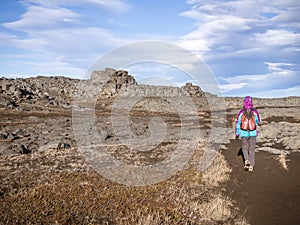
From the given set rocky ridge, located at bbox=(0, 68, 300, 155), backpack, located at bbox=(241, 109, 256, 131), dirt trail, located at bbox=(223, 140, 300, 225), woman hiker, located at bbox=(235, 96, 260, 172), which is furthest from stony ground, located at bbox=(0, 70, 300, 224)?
rocky ridge, located at bbox=(0, 68, 300, 155)

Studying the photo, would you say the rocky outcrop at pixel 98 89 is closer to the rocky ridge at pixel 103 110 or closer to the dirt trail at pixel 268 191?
the rocky ridge at pixel 103 110

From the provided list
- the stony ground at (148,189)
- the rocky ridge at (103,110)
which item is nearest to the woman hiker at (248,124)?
the stony ground at (148,189)

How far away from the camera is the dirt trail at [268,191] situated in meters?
9.62

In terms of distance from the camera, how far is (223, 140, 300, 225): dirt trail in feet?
31.6

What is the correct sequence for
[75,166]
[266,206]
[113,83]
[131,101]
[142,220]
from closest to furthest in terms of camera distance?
[142,220] < [266,206] < [75,166] < [131,101] < [113,83]

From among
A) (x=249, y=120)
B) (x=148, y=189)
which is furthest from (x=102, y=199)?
(x=249, y=120)

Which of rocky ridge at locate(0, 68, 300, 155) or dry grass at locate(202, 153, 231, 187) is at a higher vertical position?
rocky ridge at locate(0, 68, 300, 155)

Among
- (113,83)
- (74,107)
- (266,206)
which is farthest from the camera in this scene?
(113,83)

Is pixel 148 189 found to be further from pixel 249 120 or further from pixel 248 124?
pixel 249 120

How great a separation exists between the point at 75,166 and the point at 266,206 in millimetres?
10741

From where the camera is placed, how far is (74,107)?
75.8m

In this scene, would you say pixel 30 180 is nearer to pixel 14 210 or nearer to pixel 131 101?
pixel 14 210

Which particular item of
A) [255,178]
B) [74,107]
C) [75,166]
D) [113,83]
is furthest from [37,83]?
[255,178]

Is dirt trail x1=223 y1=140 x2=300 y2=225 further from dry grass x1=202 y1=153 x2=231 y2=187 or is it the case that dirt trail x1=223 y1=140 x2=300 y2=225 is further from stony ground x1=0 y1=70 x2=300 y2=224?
dry grass x1=202 y1=153 x2=231 y2=187
